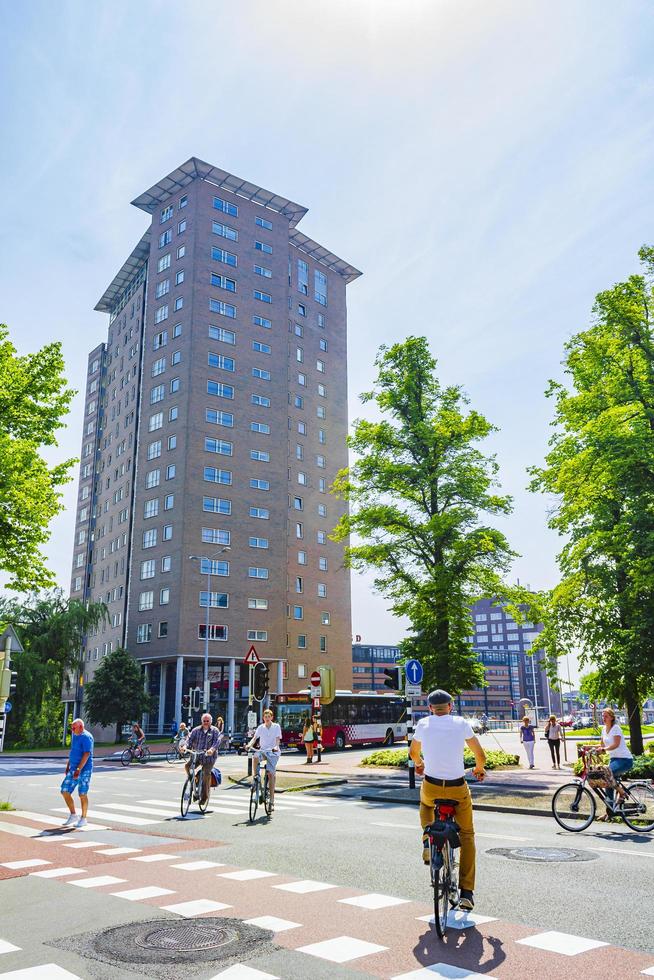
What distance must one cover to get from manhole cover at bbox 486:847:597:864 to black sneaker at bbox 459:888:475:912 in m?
3.09

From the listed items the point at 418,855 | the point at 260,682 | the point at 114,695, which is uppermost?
the point at 260,682

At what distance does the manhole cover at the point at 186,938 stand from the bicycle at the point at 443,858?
160cm

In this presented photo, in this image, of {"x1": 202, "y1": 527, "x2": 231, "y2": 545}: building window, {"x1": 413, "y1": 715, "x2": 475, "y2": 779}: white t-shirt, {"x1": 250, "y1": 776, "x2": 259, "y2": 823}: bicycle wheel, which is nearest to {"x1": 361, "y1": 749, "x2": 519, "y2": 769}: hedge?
{"x1": 250, "y1": 776, "x2": 259, "y2": 823}: bicycle wheel

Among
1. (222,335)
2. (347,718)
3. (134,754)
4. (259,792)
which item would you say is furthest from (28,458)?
(222,335)

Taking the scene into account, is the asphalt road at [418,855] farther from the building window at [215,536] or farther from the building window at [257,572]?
the building window at [257,572]

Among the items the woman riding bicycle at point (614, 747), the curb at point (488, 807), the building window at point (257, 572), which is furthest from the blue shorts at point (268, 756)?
the building window at point (257, 572)

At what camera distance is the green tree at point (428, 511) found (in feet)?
83.9

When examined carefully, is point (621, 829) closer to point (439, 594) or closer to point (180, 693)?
point (439, 594)

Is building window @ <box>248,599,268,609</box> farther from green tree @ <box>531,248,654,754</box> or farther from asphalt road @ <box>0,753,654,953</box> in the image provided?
asphalt road @ <box>0,753,654,953</box>

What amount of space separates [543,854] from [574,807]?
270 cm

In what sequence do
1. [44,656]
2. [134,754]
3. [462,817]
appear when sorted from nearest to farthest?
[462,817]
[134,754]
[44,656]

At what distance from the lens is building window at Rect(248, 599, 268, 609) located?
60406mm

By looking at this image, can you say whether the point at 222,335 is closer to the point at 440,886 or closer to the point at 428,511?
the point at 428,511

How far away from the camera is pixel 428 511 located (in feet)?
90.6
